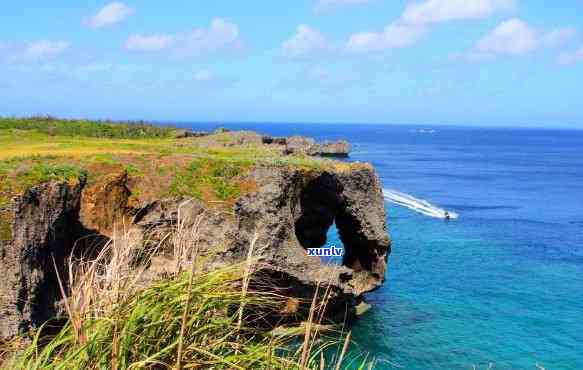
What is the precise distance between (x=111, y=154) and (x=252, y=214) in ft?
31.7

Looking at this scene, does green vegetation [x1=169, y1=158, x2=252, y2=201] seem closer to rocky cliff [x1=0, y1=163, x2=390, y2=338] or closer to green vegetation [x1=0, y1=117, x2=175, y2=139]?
rocky cliff [x1=0, y1=163, x2=390, y2=338]

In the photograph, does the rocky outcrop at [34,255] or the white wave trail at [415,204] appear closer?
the rocky outcrop at [34,255]

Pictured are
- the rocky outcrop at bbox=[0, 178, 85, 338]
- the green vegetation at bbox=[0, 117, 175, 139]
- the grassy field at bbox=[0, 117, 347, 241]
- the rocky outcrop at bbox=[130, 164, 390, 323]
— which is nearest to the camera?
the rocky outcrop at bbox=[0, 178, 85, 338]

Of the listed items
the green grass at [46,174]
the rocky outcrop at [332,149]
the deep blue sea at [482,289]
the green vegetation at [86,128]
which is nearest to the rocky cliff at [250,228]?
the green grass at [46,174]

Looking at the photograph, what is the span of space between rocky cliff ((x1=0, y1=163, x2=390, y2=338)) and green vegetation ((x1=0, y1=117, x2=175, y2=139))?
79.2 feet

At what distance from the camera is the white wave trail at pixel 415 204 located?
66.4 m

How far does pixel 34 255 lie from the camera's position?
2278cm

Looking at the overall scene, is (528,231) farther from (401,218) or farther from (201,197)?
(201,197)

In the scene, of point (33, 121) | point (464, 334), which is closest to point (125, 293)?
point (464, 334)

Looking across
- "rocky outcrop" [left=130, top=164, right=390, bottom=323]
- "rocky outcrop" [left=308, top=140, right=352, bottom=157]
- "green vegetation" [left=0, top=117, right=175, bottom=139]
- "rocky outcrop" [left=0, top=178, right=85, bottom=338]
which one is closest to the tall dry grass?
"rocky outcrop" [left=0, top=178, right=85, bottom=338]

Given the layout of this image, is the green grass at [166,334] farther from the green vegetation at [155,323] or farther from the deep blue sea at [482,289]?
the deep blue sea at [482,289]

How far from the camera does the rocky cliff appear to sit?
874 inches

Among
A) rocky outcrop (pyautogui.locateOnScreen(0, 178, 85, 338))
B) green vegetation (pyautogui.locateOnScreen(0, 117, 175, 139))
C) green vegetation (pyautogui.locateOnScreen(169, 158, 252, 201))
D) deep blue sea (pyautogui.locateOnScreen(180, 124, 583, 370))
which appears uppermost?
green vegetation (pyautogui.locateOnScreen(0, 117, 175, 139))

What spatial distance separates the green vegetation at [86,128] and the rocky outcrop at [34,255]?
27.3 metres
